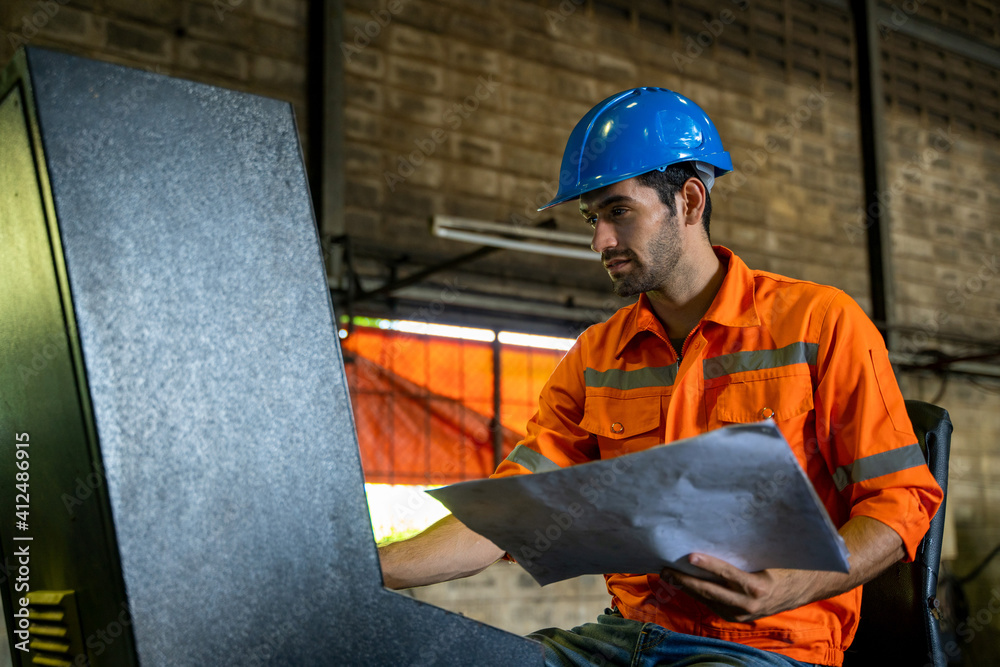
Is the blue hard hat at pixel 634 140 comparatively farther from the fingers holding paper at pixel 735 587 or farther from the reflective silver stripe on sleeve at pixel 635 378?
the fingers holding paper at pixel 735 587

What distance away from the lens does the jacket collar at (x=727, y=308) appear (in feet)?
5.73

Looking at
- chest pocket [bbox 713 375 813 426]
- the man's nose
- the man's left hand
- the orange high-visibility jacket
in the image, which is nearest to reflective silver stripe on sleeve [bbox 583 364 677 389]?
the orange high-visibility jacket

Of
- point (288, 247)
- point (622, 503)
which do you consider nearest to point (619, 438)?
point (622, 503)

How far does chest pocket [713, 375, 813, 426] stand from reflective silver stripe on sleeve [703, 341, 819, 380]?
28mm

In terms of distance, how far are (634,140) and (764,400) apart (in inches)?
23.5

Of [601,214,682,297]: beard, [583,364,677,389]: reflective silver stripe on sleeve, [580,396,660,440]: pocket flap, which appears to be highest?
[601,214,682,297]: beard

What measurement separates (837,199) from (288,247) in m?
8.22

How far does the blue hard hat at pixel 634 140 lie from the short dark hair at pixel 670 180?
0.08 feet

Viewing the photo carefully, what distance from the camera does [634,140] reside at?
188 cm

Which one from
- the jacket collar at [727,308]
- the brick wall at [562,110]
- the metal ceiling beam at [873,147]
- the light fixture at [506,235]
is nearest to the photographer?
the jacket collar at [727,308]

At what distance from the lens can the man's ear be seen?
6.44ft

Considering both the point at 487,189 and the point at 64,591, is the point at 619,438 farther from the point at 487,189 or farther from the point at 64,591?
the point at 487,189

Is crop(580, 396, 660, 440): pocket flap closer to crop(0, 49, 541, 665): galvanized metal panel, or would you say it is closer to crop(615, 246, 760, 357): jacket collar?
crop(615, 246, 760, 357): jacket collar

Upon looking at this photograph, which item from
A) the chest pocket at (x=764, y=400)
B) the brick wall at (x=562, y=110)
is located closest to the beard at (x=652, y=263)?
the chest pocket at (x=764, y=400)
